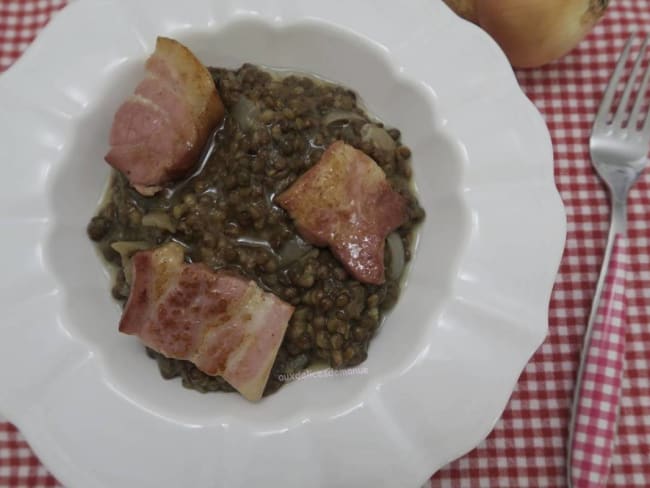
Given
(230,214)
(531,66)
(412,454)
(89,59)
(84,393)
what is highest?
(89,59)

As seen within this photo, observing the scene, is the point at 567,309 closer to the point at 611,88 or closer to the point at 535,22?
the point at 611,88

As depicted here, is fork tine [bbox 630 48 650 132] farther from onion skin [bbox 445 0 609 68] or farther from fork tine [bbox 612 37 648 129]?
onion skin [bbox 445 0 609 68]

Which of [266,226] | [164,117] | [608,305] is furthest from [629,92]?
[164,117]

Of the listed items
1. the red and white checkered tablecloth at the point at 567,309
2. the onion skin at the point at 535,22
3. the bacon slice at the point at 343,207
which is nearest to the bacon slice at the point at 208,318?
the bacon slice at the point at 343,207

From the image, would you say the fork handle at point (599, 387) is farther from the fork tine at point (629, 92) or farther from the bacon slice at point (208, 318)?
the bacon slice at point (208, 318)

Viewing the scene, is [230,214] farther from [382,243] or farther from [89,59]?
[89,59]

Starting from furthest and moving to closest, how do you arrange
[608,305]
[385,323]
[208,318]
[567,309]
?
[567,309] < [608,305] < [385,323] < [208,318]

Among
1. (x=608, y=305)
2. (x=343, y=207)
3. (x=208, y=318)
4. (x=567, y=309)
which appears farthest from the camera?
(x=567, y=309)

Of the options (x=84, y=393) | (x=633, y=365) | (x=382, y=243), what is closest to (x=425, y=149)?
(x=382, y=243)
